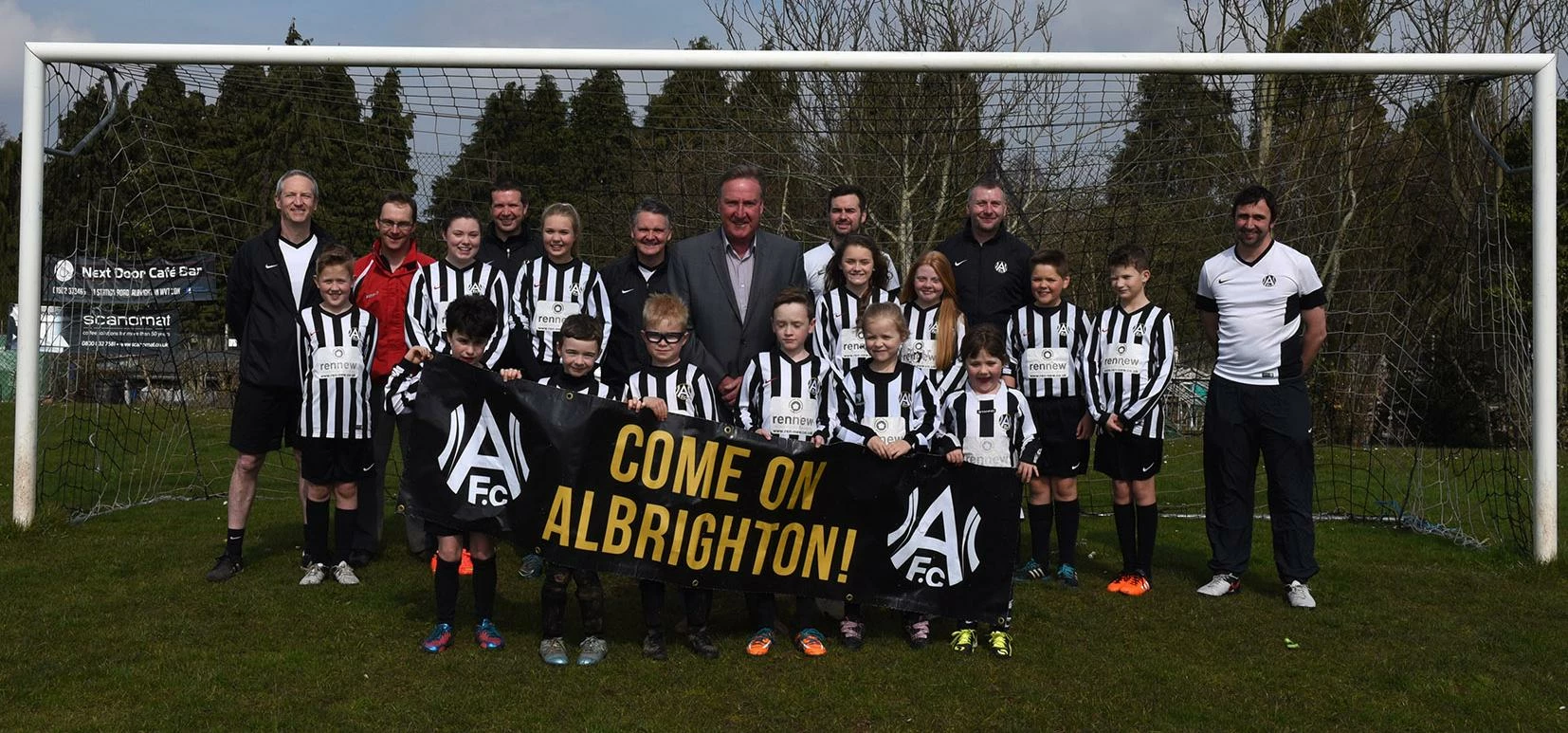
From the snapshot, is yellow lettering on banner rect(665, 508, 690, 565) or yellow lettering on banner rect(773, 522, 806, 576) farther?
yellow lettering on banner rect(773, 522, 806, 576)

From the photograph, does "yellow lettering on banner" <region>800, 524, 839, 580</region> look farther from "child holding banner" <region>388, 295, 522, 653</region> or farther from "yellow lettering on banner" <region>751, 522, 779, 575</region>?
"child holding banner" <region>388, 295, 522, 653</region>

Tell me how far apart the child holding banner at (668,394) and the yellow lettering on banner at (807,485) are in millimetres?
411

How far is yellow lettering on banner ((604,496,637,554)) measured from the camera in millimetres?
4398

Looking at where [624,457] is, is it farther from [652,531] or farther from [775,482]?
[775,482]

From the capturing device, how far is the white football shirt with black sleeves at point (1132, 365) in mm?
5520

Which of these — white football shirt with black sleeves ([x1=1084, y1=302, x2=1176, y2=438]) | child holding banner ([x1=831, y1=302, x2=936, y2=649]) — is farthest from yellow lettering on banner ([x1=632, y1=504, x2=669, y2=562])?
white football shirt with black sleeves ([x1=1084, y1=302, x2=1176, y2=438])

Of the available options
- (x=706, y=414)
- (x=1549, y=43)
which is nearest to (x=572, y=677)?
(x=706, y=414)

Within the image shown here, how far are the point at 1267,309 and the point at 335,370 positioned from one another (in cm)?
426

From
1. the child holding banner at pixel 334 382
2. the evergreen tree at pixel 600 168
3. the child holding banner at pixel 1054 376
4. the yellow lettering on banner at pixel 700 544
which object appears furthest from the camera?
the evergreen tree at pixel 600 168

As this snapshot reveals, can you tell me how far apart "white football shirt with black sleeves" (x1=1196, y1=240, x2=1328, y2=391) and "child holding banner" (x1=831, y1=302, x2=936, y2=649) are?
1.78m

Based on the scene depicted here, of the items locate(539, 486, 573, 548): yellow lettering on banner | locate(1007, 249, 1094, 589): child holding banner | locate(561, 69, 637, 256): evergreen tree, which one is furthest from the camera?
locate(561, 69, 637, 256): evergreen tree

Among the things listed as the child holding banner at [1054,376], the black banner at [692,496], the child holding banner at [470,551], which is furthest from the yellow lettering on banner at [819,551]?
the child holding banner at [1054,376]

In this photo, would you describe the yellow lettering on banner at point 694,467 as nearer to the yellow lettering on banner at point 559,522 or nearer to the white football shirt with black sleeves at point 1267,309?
the yellow lettering on banner at point 559,522

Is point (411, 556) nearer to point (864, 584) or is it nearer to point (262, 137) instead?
point (864, 584)
